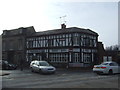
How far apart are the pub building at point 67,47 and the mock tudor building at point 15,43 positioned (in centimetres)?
391

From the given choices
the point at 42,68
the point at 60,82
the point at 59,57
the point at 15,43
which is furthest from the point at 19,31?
the point at 60,82

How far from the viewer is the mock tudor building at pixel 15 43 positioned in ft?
150

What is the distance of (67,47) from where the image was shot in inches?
1464

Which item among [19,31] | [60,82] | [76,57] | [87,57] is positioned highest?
[19,31]

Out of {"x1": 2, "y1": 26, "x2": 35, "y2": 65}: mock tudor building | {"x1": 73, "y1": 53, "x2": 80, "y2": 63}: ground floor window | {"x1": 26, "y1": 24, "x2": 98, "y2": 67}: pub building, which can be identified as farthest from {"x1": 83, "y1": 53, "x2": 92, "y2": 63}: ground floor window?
{"x1": 2, "y1": 26, "x2": 35, "y2": 65}: mock tudor building

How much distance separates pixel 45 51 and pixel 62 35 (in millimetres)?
5378

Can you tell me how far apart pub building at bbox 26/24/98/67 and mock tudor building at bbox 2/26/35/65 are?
3.91 m

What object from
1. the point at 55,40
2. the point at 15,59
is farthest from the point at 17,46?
the point at 55,40

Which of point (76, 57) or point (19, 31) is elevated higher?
point (19, 31)

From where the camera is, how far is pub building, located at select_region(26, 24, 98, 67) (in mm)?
36781

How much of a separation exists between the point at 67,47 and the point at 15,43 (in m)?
16.0

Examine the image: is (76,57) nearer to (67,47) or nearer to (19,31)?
(67,47)

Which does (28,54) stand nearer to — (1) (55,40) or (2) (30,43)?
(2) (30,43)

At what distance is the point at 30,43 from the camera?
44500 mm
